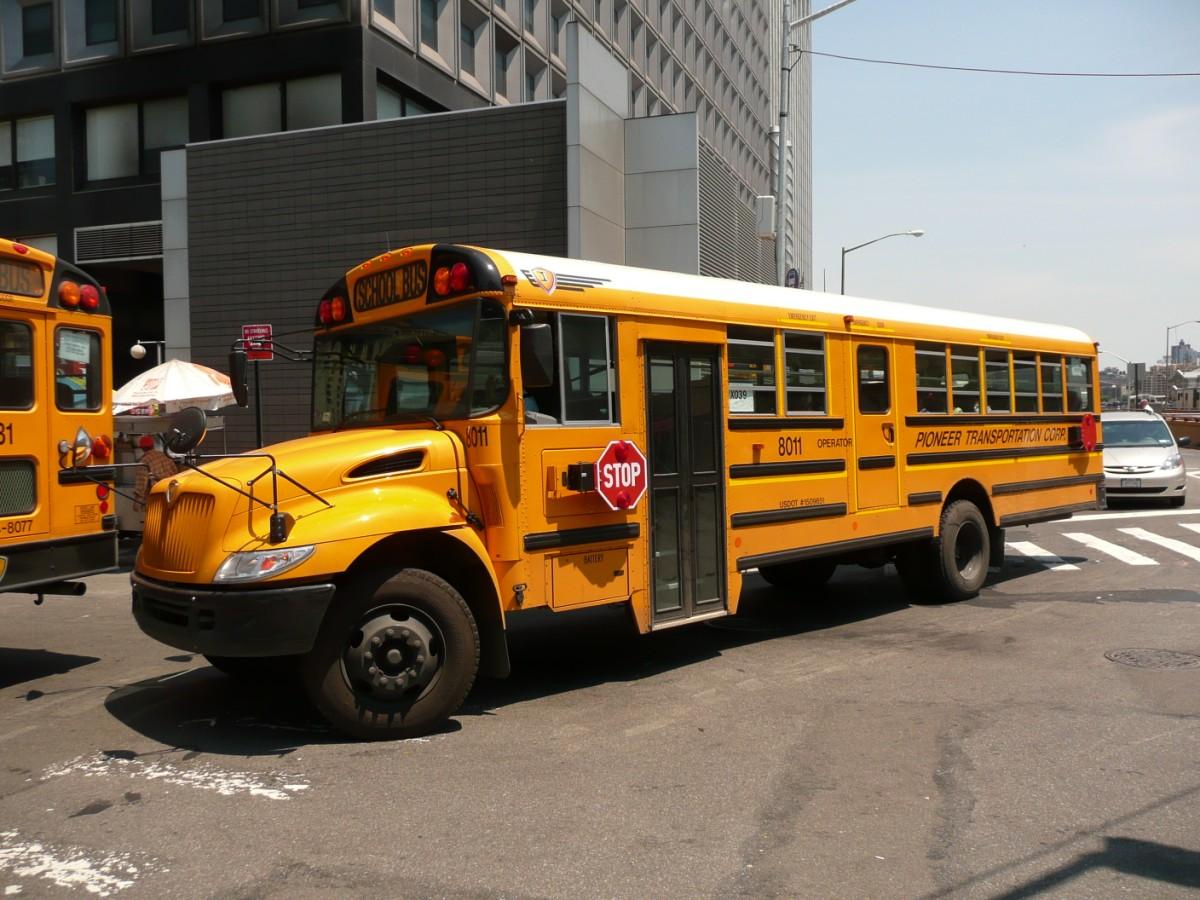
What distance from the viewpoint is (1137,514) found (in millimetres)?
17719

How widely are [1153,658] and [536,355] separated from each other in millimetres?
4927

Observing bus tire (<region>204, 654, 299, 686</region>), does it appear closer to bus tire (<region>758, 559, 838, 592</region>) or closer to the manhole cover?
bus tire (<region>758, 559, 838, 592</region>)

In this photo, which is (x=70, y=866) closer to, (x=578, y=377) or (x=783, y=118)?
(x=578, y=377)

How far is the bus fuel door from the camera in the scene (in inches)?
255

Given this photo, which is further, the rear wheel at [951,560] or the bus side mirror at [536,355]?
the rear wheel at [951,560]

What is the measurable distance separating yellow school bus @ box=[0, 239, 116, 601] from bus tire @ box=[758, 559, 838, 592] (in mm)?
6230

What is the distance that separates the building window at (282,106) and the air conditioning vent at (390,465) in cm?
1779

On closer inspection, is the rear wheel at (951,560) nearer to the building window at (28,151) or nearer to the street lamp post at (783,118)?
the street lamp post at (783,118)

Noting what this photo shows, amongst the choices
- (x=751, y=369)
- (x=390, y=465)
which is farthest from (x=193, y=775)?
(x=751, y=369)

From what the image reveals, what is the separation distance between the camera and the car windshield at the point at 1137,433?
18.9 m

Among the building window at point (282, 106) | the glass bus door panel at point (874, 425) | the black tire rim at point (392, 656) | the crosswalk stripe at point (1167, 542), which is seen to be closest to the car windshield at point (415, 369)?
the black tire rim at point (392, 656)

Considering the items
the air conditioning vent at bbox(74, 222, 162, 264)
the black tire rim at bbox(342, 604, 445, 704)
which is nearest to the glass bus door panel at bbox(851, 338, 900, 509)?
the black tire rim at bbox(342, 604, 445, 704)

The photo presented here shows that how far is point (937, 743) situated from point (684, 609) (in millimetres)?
2139

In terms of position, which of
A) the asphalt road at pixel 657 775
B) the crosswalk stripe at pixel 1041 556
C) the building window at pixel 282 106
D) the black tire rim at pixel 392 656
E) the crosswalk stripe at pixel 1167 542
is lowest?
the asphalt road at pixel 657 775
